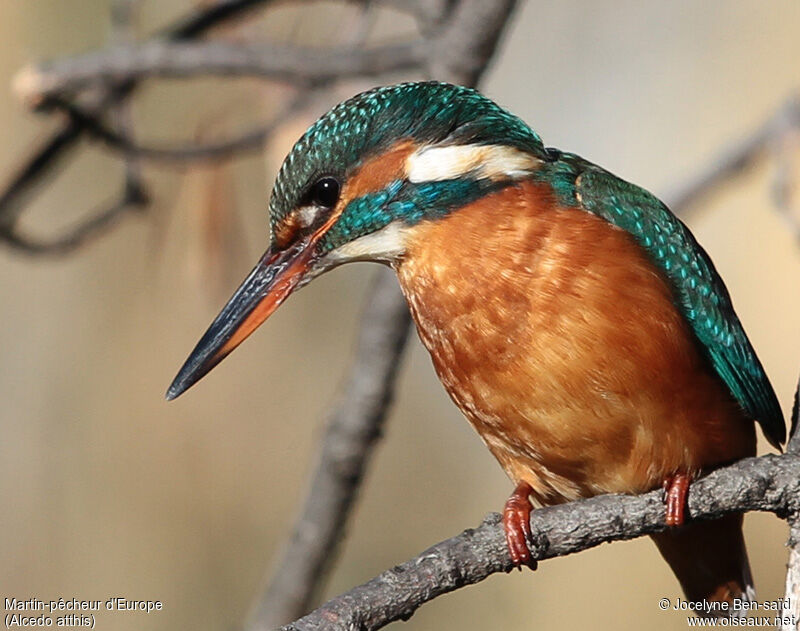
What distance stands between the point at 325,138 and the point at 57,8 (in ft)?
11.3

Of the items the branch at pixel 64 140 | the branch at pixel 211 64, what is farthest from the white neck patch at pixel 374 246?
the branch at pixel 64 140

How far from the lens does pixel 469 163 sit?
2842mm

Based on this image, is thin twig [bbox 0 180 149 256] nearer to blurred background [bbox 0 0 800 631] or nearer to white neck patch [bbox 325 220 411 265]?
blurred background [bbox 0 0 800 631]

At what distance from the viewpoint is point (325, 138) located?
2.73 m

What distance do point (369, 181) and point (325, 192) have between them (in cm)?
10

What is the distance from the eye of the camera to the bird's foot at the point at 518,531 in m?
2.56

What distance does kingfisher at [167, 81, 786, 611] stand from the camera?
9.02ft

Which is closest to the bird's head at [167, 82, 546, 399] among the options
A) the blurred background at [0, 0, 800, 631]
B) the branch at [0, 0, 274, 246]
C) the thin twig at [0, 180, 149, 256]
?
the thin twig at [0, 180, 149, 256]

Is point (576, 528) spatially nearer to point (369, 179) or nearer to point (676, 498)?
point (676, 498)

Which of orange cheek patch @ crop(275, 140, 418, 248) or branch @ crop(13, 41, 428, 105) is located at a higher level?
branch @ crop(13, 41, 428, 105)

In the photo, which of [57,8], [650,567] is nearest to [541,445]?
[650,567]

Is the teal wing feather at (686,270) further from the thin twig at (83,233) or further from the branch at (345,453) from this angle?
the thin twig at (83,233)

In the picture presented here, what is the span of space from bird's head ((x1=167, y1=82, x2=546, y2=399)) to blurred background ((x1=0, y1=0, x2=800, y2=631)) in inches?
88.1

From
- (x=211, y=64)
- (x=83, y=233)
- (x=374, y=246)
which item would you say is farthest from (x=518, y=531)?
(x=83, y=233)
